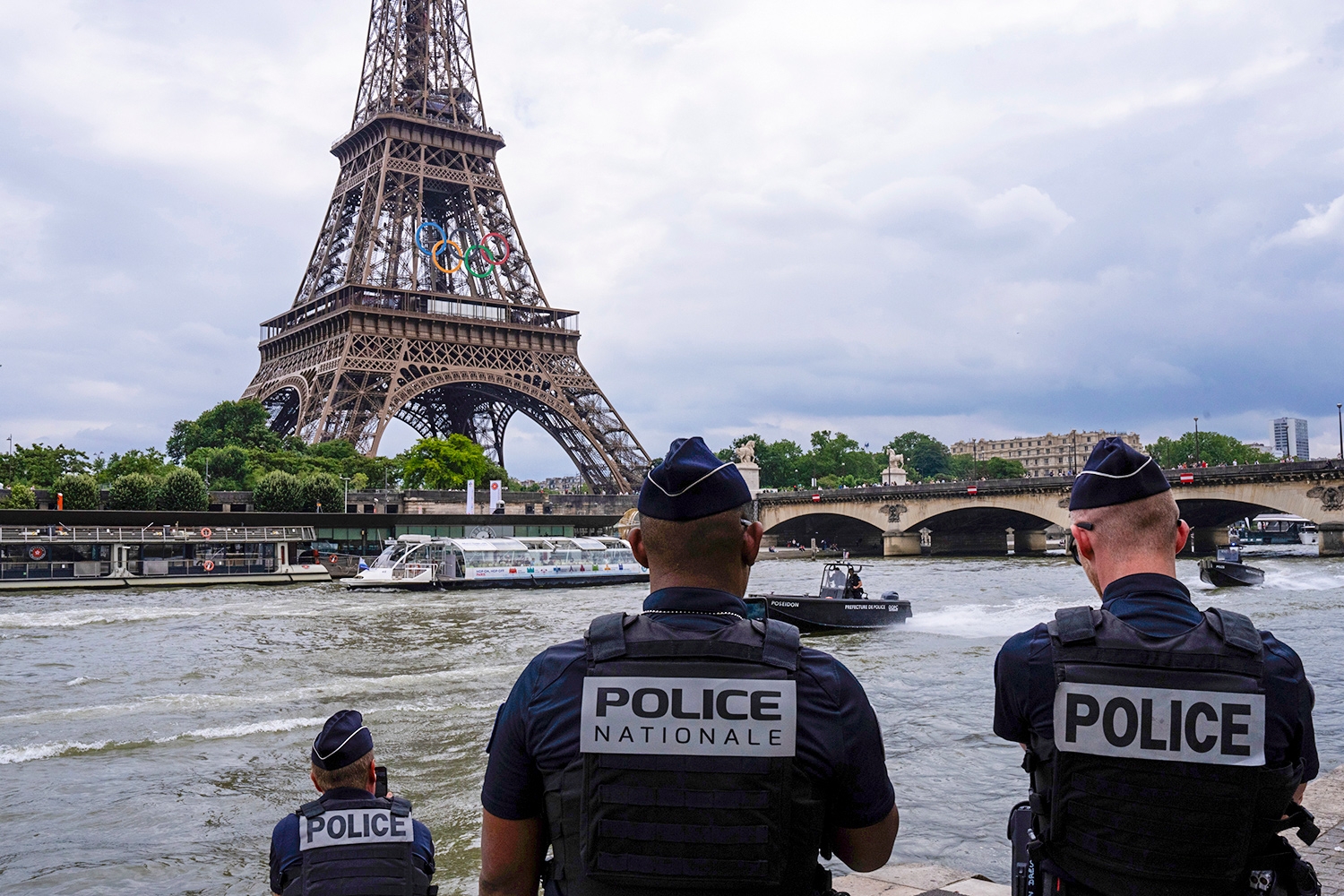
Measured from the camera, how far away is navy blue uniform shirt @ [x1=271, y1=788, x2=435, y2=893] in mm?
4410

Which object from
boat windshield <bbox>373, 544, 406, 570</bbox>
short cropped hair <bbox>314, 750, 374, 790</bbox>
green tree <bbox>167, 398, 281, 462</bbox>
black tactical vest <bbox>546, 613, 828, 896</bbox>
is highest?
green tree <bbox>167, 398, 281, 462</bbox>

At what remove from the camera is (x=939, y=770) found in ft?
→ 41.2

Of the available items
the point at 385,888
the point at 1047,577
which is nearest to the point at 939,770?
the point at 385,888

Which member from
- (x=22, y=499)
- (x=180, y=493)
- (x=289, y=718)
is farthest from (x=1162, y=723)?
(x=22, y=499)

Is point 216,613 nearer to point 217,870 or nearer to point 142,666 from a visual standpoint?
point 142,666

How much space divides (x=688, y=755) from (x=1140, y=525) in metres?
1.71

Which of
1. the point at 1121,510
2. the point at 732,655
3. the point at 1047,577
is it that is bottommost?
the point at 1047,577

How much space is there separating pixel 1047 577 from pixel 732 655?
52.0 metres

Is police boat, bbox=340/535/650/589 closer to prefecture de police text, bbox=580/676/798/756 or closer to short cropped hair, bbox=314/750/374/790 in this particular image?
short cropped hair, bbox=314/750/374/790

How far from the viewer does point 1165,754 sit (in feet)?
10.4

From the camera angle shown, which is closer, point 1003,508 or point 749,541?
point 749,541

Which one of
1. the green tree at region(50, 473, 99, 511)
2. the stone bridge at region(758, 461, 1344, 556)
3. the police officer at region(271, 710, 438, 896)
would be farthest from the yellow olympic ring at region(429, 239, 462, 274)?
the police officer at region(271, 710, 438, 896)

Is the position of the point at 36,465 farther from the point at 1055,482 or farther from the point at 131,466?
the point at 1055,482

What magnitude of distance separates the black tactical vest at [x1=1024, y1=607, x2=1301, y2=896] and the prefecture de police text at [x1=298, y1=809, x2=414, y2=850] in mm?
2702
